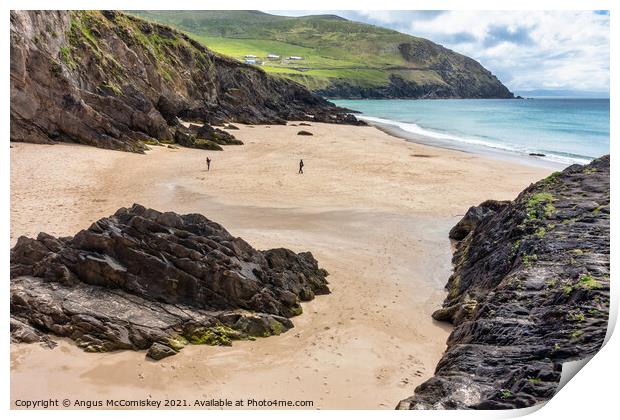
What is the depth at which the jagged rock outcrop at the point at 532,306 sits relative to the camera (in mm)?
6367

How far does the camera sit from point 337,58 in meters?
148

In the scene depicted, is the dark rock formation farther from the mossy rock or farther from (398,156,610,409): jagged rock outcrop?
the mossy rock

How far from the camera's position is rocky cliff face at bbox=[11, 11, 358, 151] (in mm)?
27000

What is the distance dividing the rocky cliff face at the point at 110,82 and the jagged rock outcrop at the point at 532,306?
2547cm

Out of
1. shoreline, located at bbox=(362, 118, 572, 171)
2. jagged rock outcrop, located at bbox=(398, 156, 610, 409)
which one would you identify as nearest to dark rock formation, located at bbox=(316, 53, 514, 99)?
shoreline, located at bbox=(362, 118, 572, 171)

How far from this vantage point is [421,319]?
38.8 ft

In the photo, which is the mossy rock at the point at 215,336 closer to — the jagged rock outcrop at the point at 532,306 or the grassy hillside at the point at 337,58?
the jagged rock outcrop at the point at 532,306

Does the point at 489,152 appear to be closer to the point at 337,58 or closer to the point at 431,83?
the point at 337,58

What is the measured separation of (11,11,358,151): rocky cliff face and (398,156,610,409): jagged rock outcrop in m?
25.5

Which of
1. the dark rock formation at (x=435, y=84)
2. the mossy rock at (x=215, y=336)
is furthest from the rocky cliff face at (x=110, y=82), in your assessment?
the dark rock formation at (x=435, y=84)

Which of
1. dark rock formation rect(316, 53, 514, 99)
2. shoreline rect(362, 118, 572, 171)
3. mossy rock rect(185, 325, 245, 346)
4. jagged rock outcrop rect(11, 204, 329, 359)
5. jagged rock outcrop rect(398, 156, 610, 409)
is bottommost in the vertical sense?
mossy rock rect(185, 325, 245, 346)

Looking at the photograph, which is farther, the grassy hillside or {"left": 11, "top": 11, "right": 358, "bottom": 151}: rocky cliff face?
the grassy hillside

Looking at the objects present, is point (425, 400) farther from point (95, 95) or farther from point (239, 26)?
point (239, 26)
